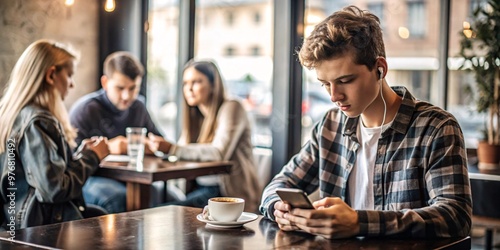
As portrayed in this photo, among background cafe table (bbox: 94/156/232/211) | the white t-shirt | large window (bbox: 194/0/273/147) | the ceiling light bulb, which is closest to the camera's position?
the white t-shirt

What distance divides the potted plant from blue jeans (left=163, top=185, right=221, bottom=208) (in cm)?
151

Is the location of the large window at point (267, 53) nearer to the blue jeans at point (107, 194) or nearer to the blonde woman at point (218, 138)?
the blonde woman at point (218, 138)

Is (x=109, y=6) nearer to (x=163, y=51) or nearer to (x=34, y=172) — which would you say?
(x=163, y=51)

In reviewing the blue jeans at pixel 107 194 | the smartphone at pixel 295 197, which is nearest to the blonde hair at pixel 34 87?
the blue jeans at pixel 107 194

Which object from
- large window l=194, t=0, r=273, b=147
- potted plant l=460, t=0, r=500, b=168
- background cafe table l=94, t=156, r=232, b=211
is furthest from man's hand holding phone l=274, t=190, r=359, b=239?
large window l=194, t=0, r=273, b=147

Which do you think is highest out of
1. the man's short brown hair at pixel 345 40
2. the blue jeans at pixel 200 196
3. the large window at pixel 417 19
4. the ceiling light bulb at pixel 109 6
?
the ceiling light bulb at pixel 109 6

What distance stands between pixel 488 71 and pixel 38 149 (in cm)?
245

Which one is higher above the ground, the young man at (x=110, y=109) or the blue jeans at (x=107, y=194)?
the young man at (x=110, y=109)

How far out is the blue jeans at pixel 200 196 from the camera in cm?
420

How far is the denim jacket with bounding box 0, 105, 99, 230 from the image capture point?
296cm

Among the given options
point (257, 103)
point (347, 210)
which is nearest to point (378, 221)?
point (347, 210)

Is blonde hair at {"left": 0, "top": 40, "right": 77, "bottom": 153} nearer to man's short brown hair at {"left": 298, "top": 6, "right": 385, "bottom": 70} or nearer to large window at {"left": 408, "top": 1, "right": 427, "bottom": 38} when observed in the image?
man's short brown hair at {"left": 298, "top": 6, "right": 385, "bottom": 70}

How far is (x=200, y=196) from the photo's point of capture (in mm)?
4254

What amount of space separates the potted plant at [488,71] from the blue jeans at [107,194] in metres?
2.00
